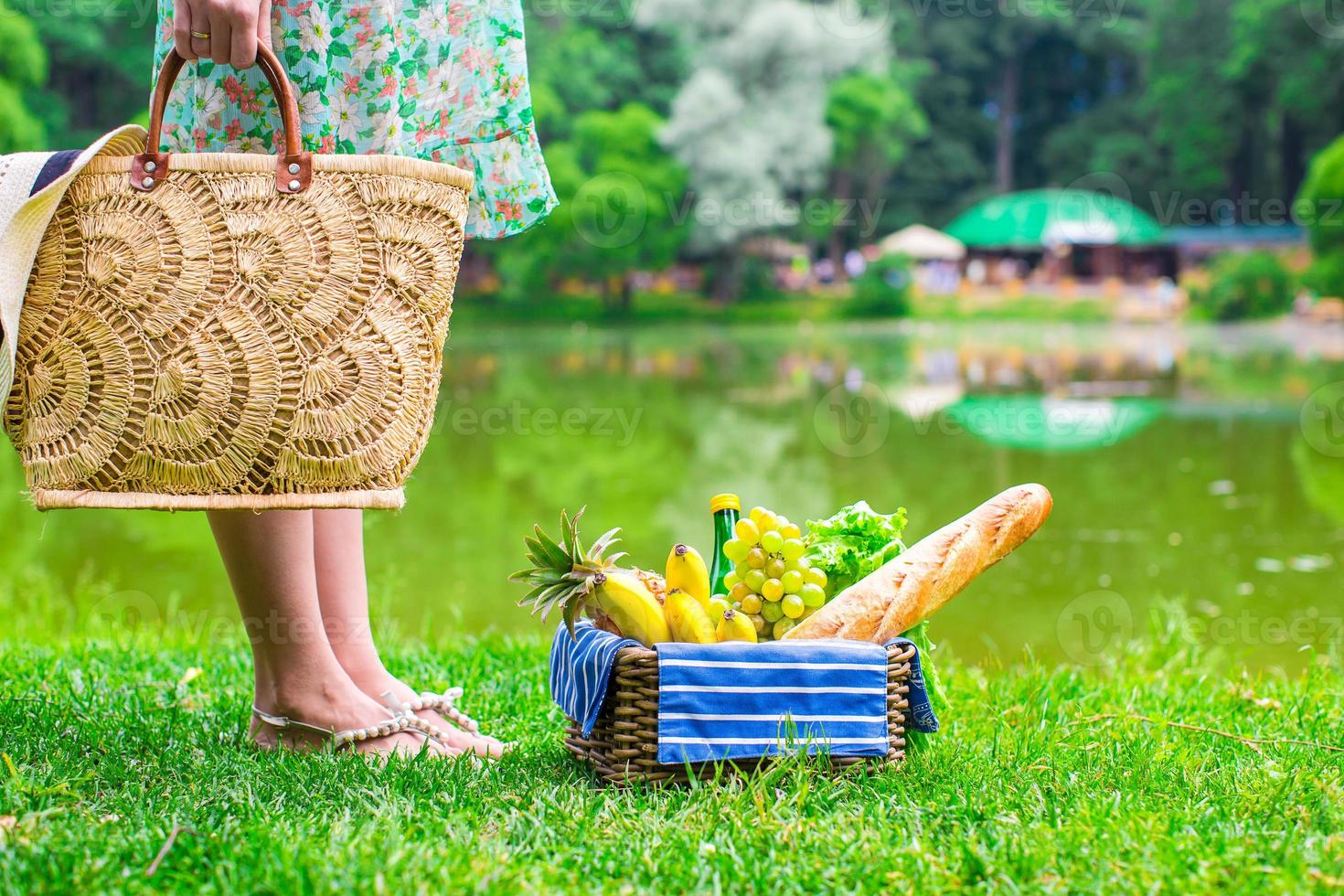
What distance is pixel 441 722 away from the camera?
1.93 metres

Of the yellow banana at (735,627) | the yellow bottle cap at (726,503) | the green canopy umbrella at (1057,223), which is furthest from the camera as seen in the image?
the green canopy umbrella at (1057,223)

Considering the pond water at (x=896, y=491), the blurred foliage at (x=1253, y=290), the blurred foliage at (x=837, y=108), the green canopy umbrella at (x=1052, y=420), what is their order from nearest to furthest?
the pond water at (x=896, y=491)
the green canopy umbrella at (x=1052, y=420)
the blurred foliage at (x=1253, y=290)
the blurred foliage at (x=837, y=108)

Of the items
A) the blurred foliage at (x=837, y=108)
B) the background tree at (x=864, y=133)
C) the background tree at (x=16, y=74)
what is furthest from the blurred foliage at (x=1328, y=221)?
the background tree at (x=16, y=74)

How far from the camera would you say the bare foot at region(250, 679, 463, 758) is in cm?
181

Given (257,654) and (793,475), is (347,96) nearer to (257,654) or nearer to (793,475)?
(257,654)

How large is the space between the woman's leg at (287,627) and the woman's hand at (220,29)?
1.83ft

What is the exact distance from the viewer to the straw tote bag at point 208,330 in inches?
58.0

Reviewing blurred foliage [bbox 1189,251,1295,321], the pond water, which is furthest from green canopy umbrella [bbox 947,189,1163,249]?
the pond water

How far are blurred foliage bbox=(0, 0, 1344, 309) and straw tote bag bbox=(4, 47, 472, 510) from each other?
16096 millimetres

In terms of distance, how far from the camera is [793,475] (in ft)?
18.9

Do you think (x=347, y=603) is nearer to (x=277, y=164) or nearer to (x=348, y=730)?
(x=348, y=730)

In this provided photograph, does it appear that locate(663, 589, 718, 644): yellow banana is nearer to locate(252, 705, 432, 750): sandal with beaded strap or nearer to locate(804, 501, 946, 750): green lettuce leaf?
locate(804, 501, 946, 750): green lettuce leaf

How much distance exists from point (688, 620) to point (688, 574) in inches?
2.8

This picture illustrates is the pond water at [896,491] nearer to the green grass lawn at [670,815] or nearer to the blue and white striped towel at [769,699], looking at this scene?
the green grass lawn at [670,815]
